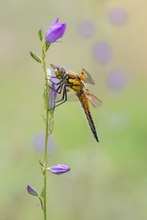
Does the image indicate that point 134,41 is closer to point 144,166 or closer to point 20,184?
point 144,166

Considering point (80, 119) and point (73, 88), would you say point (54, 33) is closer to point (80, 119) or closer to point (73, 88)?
point (73, 88)

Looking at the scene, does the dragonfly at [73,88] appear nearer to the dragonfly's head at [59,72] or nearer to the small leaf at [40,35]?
the dragonfly's head at [59,72]

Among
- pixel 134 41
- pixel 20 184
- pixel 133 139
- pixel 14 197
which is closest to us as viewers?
pixel 14 197

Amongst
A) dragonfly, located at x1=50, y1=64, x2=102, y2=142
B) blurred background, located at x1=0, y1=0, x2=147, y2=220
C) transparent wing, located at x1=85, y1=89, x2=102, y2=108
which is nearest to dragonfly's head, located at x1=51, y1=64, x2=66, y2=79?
dragonfly, located at x1=50, y1=64, x2=102, y2=142

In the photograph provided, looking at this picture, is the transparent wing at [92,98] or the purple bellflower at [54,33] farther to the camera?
the transparent wing at [92,98]

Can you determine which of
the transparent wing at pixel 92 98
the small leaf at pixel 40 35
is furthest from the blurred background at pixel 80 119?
the small leaf at pixel 40 35

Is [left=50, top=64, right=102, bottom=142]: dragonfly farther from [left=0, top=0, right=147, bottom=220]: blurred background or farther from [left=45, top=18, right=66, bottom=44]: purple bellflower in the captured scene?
[left=0, top=0, right=147, bottom=220]: blurred background

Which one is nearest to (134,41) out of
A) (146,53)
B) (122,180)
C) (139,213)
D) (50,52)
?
(146,53)

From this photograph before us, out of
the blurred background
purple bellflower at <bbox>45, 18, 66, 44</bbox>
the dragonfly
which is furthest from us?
the blurred background
